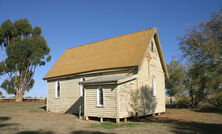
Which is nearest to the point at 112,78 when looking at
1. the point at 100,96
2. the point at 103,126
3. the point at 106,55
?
the point at 100,96

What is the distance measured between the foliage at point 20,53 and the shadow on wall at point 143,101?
105 feet

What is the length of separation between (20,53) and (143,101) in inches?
1316

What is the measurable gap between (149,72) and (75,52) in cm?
1118

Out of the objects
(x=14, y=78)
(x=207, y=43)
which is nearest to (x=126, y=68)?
(x=207, y=43)

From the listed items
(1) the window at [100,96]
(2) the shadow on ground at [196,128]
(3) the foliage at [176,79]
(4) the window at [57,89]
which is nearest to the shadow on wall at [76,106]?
(4) the window at [57,89]

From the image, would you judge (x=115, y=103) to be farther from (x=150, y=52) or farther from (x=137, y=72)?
(x=150, y=52)

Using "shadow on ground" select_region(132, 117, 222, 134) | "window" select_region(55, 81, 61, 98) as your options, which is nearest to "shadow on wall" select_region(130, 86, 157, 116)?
"shadow on ground" select_region(132, 117, 222, 134)

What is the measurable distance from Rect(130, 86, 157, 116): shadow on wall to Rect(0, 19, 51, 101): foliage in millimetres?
31859

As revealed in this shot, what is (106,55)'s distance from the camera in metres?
22.1

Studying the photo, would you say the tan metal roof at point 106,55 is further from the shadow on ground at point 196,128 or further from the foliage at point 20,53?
the foliage at point 20,53

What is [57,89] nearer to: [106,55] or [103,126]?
[106,55]

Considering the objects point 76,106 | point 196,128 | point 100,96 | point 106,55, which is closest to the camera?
point 196,128

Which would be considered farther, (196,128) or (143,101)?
(143,101)

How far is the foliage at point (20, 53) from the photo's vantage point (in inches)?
1735
